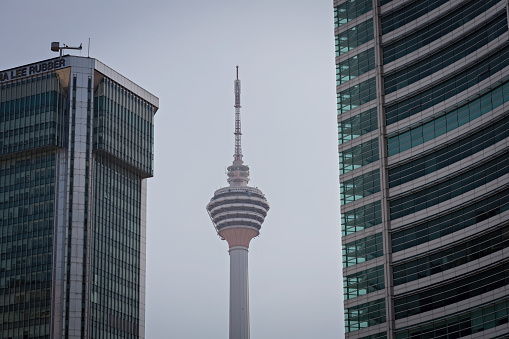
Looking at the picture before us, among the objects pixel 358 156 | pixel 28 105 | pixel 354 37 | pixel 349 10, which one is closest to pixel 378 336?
pixel 358 156

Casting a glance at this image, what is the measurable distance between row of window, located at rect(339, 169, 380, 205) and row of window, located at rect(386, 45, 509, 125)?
6688 mm

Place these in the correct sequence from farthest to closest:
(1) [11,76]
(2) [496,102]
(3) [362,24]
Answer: (1) [11,76], (3) [362,24], (2) [496,102]

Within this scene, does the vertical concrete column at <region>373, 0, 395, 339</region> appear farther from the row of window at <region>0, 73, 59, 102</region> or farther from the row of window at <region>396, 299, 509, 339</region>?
the row of window at <region>0, 73, 59, 102</region>

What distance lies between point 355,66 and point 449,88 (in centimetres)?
1573

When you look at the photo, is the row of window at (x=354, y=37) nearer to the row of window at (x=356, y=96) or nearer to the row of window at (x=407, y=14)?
the row of window at (x=407, y=14)

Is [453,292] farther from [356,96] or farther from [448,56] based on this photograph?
[356,96]

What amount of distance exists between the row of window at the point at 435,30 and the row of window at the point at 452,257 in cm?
2486

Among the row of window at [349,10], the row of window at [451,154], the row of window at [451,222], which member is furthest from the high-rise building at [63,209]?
the row of window at [451,154]

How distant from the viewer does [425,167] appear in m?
123

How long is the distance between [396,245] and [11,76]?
9971 cm

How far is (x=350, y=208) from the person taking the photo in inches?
5118

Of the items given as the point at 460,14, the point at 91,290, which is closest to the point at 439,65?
the point at 460,14

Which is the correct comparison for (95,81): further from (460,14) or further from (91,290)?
(460,14)

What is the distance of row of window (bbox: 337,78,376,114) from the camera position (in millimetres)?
132125
